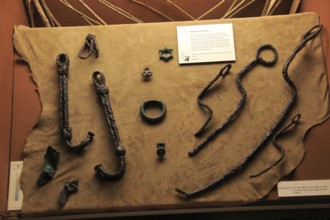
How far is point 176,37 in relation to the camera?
2023 millimetres

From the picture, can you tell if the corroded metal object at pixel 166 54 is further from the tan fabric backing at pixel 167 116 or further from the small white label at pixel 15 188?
the small white label at pixel 15 188

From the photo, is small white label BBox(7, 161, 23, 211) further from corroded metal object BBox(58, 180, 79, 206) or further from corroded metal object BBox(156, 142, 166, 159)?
corroded metal object BBox(156, 142, 166, 159)

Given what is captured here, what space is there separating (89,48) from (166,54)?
1.19ft

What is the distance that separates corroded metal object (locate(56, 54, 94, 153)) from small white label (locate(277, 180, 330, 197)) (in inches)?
32.3

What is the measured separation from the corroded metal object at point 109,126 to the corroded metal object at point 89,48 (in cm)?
11

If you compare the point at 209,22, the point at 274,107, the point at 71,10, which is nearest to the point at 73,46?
the point at 71,10

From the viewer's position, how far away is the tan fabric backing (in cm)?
176

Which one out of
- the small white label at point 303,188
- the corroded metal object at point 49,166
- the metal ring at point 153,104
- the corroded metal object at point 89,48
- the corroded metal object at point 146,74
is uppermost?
the corroded metal object at point 89,48

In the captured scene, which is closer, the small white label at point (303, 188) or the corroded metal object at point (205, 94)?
the small white label at point (303, 188)

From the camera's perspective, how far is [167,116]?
1.89 meters

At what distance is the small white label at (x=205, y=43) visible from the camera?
1973 millimetres

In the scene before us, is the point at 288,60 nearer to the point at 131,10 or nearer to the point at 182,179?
the point at 182,179

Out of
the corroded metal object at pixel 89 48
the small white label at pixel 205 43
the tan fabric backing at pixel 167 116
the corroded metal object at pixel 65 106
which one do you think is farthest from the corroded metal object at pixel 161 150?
the corroded metal object at pixel 89 48

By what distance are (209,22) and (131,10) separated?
1.51 feet
